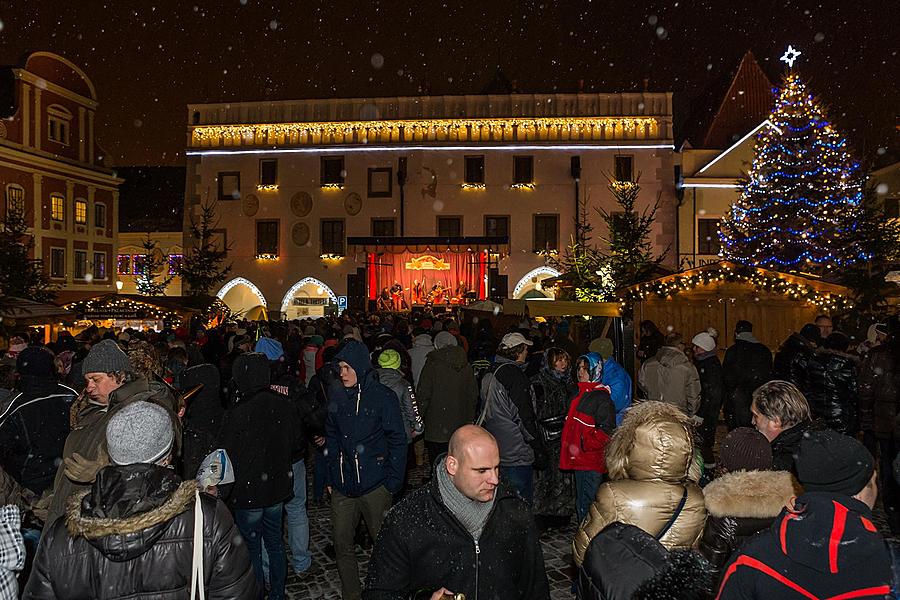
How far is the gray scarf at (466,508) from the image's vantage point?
9.15 ft

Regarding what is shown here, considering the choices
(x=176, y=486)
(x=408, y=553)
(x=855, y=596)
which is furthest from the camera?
(x=408, y=553)

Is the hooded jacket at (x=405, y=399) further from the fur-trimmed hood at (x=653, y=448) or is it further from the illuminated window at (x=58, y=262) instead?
the illuminated window at (x=58, y=262)

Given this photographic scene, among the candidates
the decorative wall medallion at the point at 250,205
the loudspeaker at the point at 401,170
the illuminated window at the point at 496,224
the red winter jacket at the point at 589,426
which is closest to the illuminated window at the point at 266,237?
Result: the decorative wall medallion at the point at 250,205

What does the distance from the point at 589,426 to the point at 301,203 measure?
28208mm

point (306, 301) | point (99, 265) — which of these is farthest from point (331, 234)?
point (99, 265)

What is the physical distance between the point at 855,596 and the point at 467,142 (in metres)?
30.9

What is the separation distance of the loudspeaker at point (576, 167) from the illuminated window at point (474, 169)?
12.8ft

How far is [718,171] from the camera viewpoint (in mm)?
31859

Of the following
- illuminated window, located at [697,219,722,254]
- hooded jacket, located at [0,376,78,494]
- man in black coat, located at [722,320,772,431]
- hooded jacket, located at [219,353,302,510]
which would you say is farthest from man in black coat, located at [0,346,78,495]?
illuminated window, located at [697,219,722,254]

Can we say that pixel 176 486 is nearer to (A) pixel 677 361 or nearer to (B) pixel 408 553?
(B) pixel 408 553

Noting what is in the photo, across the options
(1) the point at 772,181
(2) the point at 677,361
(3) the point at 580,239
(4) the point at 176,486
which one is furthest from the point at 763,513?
(3) the point at 580,239

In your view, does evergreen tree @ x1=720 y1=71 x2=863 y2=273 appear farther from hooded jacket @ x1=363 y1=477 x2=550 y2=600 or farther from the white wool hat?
hooded jacket @ x1=363 y1=477 x2=550 y2=600

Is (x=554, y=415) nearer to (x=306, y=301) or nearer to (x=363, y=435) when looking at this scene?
(x=363, y=435)

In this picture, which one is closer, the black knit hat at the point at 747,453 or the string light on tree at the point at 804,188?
the black knit hat at the point at 747,453
